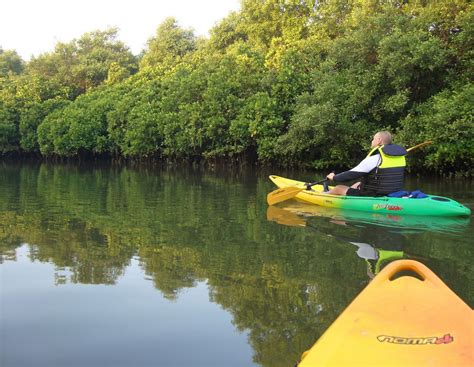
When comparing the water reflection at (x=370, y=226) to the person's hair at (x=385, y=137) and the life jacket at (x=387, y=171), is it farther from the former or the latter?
the person's hair at (x=385, y=137)

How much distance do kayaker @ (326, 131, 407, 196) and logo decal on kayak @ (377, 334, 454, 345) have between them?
5625 mm

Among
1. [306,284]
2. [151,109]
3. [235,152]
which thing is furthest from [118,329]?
[151,109]

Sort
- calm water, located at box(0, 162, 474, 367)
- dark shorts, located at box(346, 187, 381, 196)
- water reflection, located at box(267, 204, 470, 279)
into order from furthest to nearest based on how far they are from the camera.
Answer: dark shorts, located at box(346, 187, 381, 196), water reflection, located at box(267, 204, 470, 279), calm water, located at box(0, 162, 474, 367)

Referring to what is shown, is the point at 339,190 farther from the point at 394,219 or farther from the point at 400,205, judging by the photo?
the point at 394,219

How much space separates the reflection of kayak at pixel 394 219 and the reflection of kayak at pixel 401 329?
4507mm

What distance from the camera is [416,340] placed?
8.82ft

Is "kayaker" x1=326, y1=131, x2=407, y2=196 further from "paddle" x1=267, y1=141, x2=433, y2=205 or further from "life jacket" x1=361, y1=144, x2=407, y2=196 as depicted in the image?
"paddle" x1=267, y1=141, x2=433, y2=205

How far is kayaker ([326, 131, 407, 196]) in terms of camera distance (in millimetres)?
8109

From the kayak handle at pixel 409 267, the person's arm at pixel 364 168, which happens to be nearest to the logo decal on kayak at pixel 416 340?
the kayak handle at pixel 409 267

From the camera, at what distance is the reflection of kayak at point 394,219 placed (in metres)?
7.38

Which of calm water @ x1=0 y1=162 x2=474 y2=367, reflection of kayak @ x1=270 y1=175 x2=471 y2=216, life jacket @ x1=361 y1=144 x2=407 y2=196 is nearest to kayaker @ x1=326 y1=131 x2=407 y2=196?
life jacket @ x1=361 y1=144 x2=407 y2=196

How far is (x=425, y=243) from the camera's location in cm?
634

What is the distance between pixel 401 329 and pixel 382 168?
5.77 metres

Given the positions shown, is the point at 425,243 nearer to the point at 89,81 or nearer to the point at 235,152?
the point at 235,152
